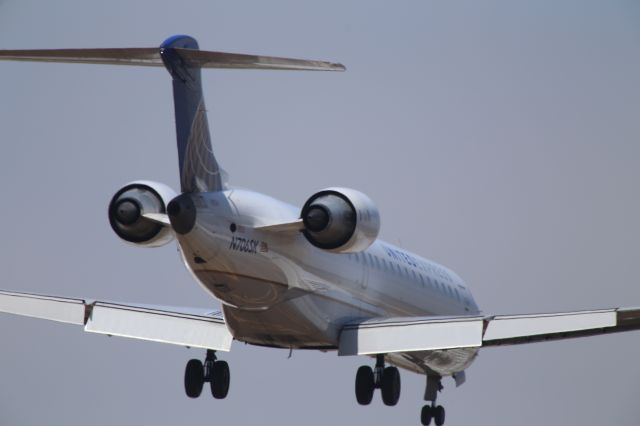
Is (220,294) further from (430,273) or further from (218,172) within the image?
(430,273)

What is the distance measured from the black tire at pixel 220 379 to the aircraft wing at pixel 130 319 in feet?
3.34

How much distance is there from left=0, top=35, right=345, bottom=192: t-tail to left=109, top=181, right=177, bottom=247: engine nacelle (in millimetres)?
1482

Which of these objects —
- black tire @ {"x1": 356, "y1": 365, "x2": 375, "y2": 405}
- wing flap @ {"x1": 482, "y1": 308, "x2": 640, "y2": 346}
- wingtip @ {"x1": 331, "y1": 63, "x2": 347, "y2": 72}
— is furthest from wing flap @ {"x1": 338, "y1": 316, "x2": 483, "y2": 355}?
wingtip @ {"x1": 331, "y1": 63, "x2": 347, "y2": 72}

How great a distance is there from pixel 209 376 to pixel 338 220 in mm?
6448

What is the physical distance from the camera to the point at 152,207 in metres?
28.8

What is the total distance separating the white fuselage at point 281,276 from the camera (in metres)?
27.5

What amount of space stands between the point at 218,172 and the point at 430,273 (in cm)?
1033

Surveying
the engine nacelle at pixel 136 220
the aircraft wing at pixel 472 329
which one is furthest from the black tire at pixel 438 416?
the engine nacelle at pixel 136 220

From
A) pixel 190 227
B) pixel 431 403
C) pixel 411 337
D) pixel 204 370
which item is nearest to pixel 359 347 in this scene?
pixel 411 337

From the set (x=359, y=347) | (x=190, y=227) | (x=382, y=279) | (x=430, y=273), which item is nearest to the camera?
(x=190, y=227)

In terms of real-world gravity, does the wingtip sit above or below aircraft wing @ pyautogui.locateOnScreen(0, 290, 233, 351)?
above

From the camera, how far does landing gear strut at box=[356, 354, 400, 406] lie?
106 feet

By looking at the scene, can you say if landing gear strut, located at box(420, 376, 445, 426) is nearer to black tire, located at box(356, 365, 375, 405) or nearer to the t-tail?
black tire, located at box(356, 365, 375, 405)

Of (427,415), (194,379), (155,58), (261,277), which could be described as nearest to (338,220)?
(261,277)
